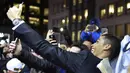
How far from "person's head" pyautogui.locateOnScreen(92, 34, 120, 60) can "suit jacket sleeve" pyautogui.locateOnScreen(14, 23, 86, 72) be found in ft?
1.34

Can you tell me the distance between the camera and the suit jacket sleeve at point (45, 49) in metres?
3.94

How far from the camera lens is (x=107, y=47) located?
14.3 feet

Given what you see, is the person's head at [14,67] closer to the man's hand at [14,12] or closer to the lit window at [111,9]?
the man's hand at [14,12]

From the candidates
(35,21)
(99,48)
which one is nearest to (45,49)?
(99,48)

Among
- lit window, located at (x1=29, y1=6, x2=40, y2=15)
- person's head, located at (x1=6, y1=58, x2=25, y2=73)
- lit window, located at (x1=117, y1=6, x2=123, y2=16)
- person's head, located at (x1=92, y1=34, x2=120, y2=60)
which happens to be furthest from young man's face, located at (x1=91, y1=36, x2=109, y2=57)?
lit window, located at (x1=29, y1=6, x2=40, y2=15)

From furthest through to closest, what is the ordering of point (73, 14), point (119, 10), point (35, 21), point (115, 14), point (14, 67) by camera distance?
point (35, 21)
point (73, 14)
point (115, 14)
point (119, 10)
point (14, 67)

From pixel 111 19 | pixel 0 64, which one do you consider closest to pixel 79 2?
pixel 111 19

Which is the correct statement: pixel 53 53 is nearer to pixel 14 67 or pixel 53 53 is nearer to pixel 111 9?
pixel 14 67

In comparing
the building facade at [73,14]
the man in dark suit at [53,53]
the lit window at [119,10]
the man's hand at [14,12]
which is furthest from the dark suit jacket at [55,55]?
the building facade at [73,14]

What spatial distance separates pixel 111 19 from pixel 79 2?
12.3m

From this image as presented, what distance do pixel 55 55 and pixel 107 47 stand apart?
69cm

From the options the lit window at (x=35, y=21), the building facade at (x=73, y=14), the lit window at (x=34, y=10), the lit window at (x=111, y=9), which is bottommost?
the lit window at (x=35, y=21)

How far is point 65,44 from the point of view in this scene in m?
7.12

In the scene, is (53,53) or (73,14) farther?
(73,14)
